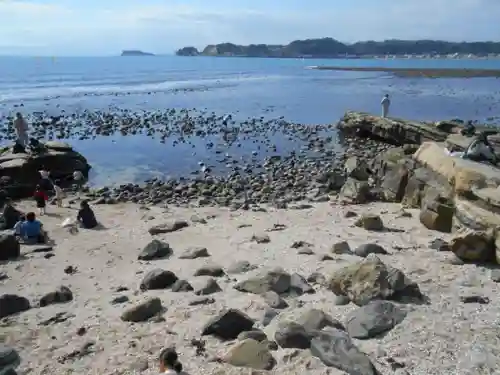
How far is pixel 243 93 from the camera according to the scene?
70.6 m

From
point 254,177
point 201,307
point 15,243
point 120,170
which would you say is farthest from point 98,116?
point 201,307

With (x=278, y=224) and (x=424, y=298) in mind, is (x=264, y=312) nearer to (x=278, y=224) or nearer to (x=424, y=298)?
(x=424, y=298)

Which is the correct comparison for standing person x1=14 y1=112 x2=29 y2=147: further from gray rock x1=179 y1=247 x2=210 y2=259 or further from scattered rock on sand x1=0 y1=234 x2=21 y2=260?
gray rock x1=179 y1=247 x2=210 y2=259

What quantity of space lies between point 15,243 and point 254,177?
1190 centimetres

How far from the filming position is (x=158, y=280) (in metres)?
11.0

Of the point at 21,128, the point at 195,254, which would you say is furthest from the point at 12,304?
the point at 21,128

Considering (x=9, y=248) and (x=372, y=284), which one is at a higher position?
(x=372, y=284)

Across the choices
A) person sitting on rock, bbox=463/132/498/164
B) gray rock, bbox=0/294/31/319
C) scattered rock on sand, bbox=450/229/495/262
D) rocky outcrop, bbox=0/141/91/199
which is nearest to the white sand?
gray rock, bbox=0/294/31/319

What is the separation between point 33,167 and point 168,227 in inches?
431

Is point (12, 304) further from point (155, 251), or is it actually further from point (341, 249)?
point (341, 249)

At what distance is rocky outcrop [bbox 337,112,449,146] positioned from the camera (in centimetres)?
3133

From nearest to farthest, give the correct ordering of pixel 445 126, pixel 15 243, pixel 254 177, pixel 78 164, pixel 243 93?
pixel 15 243
pixel 254 177
pixel 78 164
pixel 445 126
pixel 243 93

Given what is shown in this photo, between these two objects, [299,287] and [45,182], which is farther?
[45,182]

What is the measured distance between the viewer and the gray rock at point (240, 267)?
1168cm
